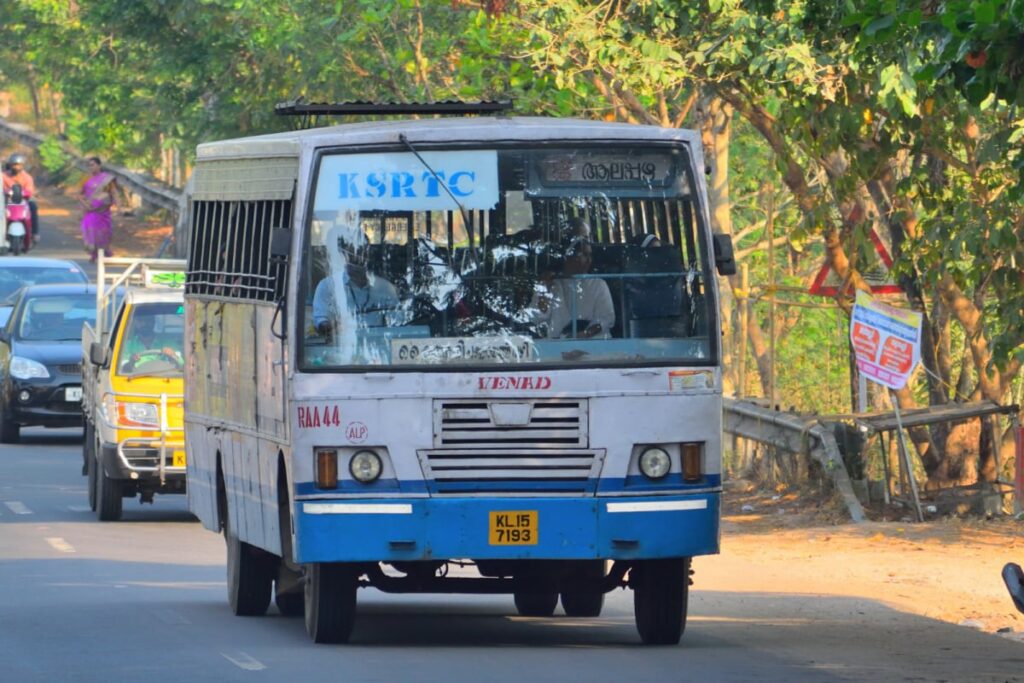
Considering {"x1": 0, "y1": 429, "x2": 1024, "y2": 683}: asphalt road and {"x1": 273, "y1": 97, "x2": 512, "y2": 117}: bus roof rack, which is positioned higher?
{"x1": 273, "y1": 97, "x2": 512, "y2": 117}: bus roof rack

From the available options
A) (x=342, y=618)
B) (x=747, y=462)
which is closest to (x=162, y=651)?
(x=342, y=618)

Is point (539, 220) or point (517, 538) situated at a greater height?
point (539, 220)

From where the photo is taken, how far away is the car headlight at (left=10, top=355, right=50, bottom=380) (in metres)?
26.2

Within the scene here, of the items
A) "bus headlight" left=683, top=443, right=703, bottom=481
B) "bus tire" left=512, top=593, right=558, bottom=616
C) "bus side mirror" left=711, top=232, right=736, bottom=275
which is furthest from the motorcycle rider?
"bus headlight" left=683, top=443, right=703, bottom=481

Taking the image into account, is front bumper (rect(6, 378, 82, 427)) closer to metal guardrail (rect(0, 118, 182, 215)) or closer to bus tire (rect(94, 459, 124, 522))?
bus tire (rect(94, 459, 124, 522))

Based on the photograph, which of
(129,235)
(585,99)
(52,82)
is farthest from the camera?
(129,235)

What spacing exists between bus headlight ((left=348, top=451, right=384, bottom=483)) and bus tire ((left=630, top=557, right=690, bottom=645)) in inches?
64.5

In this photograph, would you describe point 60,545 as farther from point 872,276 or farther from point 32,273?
point 32,273

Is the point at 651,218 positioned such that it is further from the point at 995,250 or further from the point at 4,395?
the point at 4,395

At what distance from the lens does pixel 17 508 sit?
66.6 feet

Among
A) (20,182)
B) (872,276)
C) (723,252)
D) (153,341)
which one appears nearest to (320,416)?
(723,252)

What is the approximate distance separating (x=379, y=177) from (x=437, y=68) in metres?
18.0

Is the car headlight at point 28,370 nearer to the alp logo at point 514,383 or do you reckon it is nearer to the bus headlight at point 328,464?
the bus headlight at point 328,464

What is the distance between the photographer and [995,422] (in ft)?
64.5
